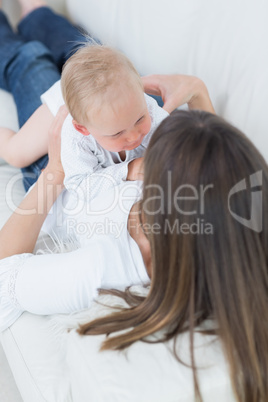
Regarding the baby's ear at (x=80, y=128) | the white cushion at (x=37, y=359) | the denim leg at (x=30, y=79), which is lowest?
the white cushion at (x=37, y=359)

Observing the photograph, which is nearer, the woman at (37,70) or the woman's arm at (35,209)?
the woman's arm at (35,209)

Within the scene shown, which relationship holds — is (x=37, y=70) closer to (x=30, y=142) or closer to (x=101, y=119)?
(x=30, y=142)

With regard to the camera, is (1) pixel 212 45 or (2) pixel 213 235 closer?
(2) pixel 213 235

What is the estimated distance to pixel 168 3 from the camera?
1377 millimetres

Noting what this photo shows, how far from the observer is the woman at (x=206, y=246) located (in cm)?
71

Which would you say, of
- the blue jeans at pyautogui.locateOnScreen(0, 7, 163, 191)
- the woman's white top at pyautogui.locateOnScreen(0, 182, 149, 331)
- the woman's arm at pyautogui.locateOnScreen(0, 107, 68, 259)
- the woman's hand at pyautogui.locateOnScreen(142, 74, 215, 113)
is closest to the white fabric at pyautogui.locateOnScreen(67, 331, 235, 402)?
the woman's white top at pyautogui.locateOnScreen(0, 182, 149, 331)

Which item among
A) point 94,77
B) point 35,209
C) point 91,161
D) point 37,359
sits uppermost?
point 94,77

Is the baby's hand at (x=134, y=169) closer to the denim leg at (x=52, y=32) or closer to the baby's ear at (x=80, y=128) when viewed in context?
the baby's ear at (x=80, y=128)

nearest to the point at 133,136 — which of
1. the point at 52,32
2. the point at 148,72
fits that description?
the point at 148,72

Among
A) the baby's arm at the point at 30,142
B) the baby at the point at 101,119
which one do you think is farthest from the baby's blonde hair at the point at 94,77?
the baby's arm at the point at 30,142

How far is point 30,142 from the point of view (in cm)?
138

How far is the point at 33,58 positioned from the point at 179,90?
0.58 metres

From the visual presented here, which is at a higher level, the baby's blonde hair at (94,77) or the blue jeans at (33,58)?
the baby's blonde hair at (94,77)

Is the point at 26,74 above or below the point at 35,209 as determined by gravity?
above
